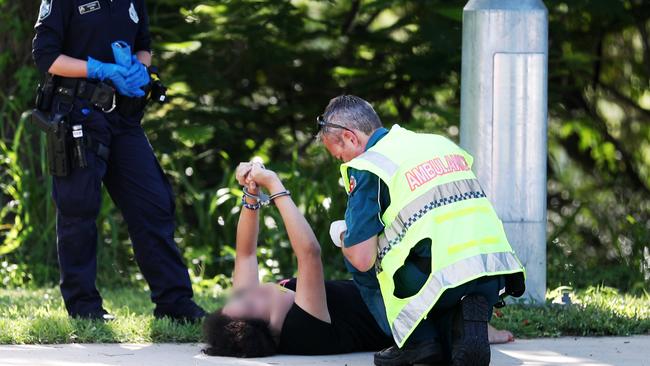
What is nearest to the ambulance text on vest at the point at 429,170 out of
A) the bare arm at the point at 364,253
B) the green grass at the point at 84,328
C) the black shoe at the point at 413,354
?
the bare arm at the point at 364,253

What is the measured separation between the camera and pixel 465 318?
14.6 ft

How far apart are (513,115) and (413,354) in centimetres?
193

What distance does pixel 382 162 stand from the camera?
14.8ft

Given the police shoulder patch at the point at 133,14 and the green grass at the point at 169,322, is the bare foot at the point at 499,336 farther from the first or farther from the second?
the police shoulder patch at the point at 133,14

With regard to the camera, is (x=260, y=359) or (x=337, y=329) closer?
(x=260, y=359)

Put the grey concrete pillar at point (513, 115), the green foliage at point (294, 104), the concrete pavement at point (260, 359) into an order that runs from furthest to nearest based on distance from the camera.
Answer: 1. the green foliage at point (294, 104)
2. the grey concrete pillar at point (513, 115)
3. the concrete pavement at point (260, 359)

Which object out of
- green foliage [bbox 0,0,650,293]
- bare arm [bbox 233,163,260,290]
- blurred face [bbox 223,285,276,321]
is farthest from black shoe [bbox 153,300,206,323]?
green foliage [bbox 0,0,650,293]

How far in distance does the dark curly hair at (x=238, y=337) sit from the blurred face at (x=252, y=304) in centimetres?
2

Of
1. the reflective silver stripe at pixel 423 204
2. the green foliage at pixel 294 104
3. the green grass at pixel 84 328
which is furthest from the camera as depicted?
the green foliage at pixel 294 104

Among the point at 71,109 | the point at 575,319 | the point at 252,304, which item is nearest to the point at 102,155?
the point at 71,109

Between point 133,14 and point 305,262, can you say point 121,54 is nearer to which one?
point 133,14

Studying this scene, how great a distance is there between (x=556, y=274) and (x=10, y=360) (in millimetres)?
4094

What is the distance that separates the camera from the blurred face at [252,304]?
16.1ft

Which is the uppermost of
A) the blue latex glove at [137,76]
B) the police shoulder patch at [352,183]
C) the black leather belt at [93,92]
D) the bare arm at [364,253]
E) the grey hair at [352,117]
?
the blue latex glove at [137,76]
